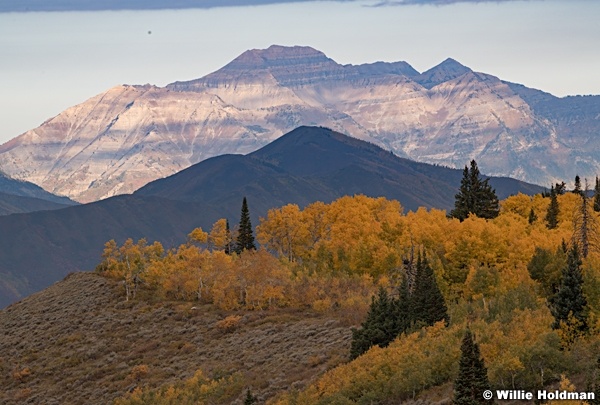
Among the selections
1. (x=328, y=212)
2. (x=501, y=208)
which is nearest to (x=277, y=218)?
(x=328, y=212)

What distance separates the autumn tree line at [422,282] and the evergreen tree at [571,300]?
0.09m

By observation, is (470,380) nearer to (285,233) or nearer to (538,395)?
(538,395)

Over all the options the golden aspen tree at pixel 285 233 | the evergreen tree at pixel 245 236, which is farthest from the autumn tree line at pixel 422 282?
the evergreen tree at pixel 245 236

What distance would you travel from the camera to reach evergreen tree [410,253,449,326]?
87062 mm

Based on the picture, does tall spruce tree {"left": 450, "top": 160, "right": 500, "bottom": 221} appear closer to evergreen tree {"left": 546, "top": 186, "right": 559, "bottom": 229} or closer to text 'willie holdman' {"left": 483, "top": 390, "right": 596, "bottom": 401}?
evergreen tree {"left": 546, "top": 186, "right": 559, "bottom": 229}

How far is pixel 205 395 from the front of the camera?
90.4 metres

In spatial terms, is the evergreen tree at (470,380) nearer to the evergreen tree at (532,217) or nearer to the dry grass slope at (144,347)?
the dry grass slope at (144,347)

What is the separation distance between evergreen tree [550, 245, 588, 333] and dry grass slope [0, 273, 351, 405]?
2294 cm

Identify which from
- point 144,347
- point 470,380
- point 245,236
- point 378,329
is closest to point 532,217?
point 245,236

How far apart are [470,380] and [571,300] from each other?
1893 cm

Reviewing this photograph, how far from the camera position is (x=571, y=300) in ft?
245

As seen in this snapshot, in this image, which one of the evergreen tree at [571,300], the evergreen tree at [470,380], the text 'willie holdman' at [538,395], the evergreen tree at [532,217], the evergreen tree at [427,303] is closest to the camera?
the text 'willie holdman' at [538,395]

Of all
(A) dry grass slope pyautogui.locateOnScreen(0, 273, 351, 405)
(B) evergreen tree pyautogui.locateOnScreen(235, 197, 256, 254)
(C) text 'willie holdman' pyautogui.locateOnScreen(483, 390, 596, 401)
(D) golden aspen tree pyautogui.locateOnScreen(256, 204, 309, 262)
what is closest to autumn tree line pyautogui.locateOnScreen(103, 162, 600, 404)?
(D) golden aspen tree pyautogui.locateOnScreen(256, 204, 309, 262)

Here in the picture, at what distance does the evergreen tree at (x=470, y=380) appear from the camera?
59094 millimetres
